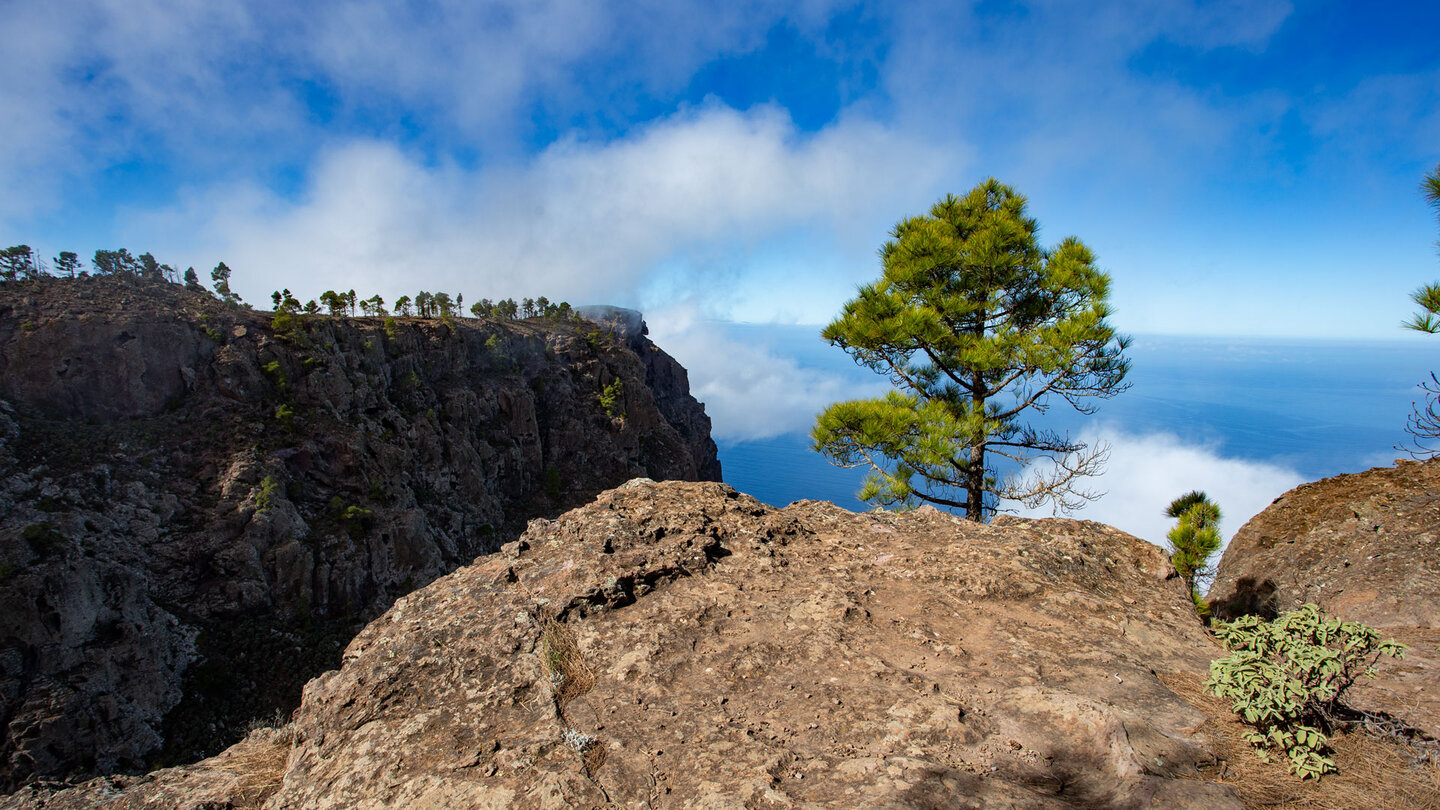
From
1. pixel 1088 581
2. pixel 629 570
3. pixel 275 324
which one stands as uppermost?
pixel 275 324

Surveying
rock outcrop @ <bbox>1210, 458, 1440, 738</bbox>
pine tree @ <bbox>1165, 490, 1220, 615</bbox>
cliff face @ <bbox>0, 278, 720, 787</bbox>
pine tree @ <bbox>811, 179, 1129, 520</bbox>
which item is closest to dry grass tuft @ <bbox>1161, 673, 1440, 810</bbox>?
rock outcrop @ <bbox>1210, 458, 1440, 738</bbox>

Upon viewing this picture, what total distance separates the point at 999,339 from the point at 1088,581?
4877mm

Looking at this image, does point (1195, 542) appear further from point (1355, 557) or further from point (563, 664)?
point (563, 664)

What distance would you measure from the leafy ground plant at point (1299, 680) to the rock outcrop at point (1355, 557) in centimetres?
139

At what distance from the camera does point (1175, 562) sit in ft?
25.5

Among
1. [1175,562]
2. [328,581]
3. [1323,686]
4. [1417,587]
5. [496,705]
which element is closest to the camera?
[1323,686]

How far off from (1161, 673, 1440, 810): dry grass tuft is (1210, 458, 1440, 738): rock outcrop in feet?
5.06

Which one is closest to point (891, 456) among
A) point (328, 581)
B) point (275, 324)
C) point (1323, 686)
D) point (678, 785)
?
point (1323, 686)

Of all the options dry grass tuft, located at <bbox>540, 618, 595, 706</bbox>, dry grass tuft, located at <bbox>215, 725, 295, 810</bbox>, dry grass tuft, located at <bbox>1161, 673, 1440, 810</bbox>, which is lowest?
dry grass tuft, located at <bbox>1161, 673, 1440, 810</bbox>

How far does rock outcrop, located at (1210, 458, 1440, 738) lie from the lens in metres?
6.27

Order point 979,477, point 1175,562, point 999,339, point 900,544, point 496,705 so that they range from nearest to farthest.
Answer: point 496,705
point 1175,562
point 900,544
point 999,339
point 979,477

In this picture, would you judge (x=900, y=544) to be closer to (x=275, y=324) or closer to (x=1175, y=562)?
(x=1175, y=562)

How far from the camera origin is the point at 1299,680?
13.6 feet

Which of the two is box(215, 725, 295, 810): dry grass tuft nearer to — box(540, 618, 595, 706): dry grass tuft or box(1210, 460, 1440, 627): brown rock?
box(540, 618, 595, 706): dry grass tuft
